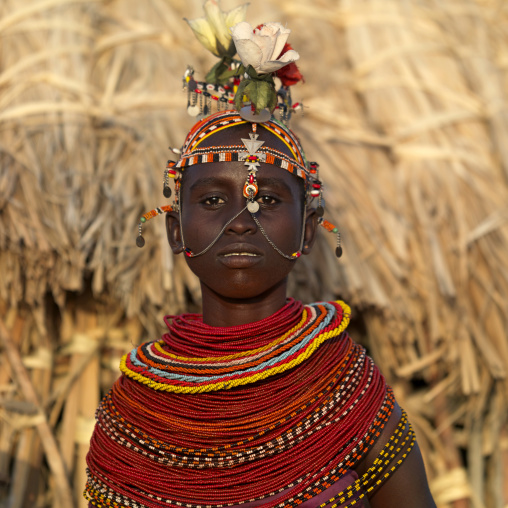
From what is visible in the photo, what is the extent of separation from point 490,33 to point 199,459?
3.44 meters

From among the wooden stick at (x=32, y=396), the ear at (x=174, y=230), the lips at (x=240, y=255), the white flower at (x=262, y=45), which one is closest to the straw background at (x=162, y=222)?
the wooden stick at (x=32, y=396)

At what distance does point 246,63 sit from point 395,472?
88cm

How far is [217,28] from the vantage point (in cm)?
171

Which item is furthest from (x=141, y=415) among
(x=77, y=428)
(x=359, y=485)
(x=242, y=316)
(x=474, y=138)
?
(x=474, y=138)

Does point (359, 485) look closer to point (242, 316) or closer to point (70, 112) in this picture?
point (242, 316)

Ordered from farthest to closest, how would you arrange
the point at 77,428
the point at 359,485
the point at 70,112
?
the point at 70,112 → the point at 77,428 → the point at 359,485

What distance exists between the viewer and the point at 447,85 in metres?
3.51

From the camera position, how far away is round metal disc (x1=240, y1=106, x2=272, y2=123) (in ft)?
5.16

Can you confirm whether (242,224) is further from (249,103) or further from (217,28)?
(217,28)

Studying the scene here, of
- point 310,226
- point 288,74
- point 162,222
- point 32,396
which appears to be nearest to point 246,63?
point 288,74

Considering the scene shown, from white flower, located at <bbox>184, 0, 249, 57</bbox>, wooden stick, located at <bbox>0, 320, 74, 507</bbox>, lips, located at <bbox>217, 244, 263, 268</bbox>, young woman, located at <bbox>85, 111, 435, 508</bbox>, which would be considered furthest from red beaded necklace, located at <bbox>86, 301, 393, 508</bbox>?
wooden stick, located at <bbox>0, 320, 74, 507</bbox>

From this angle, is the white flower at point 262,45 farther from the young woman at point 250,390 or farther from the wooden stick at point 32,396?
the wooden stick at point 32,396

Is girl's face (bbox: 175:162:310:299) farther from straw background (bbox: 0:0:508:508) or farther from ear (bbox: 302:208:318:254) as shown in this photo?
straw background (bbox: 0:0:508:508)

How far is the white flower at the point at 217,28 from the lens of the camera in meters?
1.71
